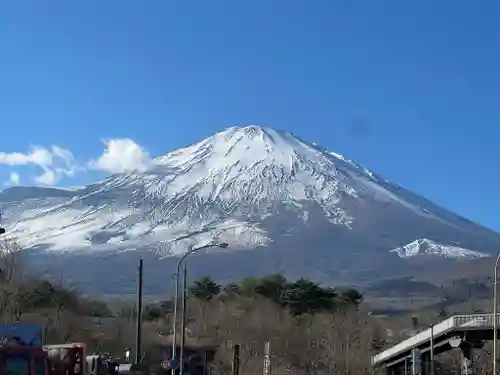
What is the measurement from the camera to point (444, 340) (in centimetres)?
7912

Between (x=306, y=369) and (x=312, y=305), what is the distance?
76.2 feet

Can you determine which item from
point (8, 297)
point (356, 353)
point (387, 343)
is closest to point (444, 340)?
point (356, 353)

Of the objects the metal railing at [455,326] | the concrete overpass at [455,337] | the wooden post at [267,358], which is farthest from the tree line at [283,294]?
the wooden post at [267,358]

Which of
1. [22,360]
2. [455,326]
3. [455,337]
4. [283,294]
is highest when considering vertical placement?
[283,294]

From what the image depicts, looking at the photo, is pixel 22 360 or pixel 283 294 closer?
pixel 22 360

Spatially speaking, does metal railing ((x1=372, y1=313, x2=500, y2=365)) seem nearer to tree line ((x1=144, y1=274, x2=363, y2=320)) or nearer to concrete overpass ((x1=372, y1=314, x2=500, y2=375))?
concrete overpass ((x1=372, y1=314, x2=500, y2=375))

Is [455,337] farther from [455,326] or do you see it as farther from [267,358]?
[267,358]

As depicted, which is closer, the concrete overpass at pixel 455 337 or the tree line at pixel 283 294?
the concrete overpass at pixel 455 337

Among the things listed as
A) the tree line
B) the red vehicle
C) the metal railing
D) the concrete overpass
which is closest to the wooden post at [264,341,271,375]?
the red vehicle

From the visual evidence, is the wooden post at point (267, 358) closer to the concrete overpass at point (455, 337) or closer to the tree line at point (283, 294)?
the concrete overpass at point (455, 337)

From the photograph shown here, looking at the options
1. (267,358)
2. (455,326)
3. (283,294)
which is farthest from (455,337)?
(283,294)

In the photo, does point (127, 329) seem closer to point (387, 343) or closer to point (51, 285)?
point (51, 285)

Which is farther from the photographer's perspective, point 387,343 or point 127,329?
point 387,343

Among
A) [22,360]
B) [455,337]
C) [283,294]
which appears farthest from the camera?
[283,294]
